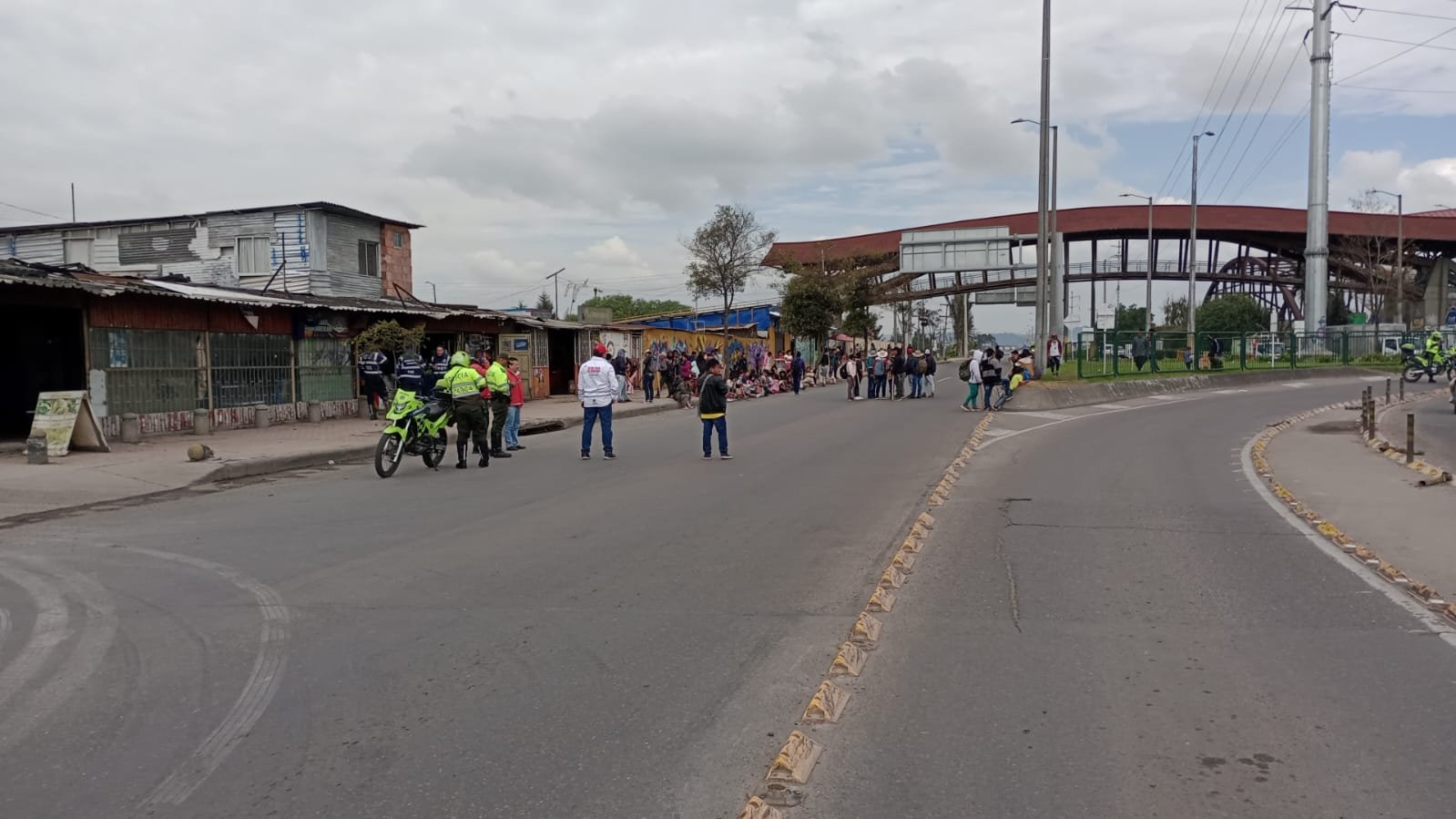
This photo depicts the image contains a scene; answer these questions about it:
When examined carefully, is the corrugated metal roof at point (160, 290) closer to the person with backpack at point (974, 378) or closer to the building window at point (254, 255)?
the building window at point (254, 255)

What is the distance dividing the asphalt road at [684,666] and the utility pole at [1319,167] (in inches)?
1641

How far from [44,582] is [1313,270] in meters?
50.2

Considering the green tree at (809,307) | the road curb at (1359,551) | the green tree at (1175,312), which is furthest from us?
the green tree at (1175,312)

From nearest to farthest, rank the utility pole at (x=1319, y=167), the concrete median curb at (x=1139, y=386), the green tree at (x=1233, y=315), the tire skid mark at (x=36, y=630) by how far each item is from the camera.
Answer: the tire skid mark at (x=36, y=630) < the concrete median curb at (x=1139, y=386) < the utility pole at (x=1319, y=167) < the green tree at (x=1233, y=315)

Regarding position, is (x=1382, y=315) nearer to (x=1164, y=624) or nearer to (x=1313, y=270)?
(x=1313, y=270)

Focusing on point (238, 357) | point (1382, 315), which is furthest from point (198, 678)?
point (1382, 315)

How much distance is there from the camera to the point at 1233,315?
79.8 metres

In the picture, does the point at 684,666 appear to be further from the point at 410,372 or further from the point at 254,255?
the point at 254,255

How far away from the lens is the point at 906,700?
4.88m

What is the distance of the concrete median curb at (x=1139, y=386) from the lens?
27688 millimetres

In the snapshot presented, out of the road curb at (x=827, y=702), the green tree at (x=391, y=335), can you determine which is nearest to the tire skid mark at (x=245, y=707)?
the road curb at (x=827, y=702)

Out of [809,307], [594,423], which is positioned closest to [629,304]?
[809,307]

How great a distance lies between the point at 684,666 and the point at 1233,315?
8403 cm

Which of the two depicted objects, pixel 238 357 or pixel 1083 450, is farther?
pixel 238 357
